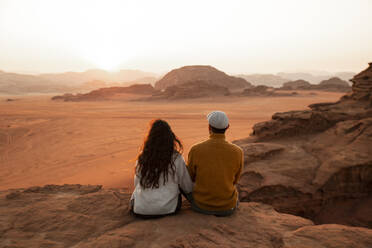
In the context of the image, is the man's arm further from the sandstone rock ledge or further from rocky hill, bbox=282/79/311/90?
rocky hill, bbox=282/79/311/90

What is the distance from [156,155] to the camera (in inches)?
95.6

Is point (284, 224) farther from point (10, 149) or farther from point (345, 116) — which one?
point (10, 149)

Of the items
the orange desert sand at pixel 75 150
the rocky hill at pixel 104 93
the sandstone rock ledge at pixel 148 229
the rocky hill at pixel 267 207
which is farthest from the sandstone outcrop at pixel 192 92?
the sandstone rock ledge at pixel 148 229

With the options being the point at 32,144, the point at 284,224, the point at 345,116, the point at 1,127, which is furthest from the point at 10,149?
the point at 345,116

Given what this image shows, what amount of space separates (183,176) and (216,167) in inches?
14.2

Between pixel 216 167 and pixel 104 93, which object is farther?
pixel 104 93

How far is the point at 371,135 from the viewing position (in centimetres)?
492

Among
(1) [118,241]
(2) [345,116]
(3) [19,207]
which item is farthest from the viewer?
(2) [345,116]

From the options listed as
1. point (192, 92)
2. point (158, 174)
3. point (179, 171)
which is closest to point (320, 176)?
point (179, 171)

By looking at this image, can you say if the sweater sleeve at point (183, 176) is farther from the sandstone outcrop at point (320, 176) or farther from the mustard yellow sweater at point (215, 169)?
the sandstone outcrop at point (320, 176)

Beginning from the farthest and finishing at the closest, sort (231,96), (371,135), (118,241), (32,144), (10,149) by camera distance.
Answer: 1. (231,96)
2. (32,144)
3. (10,149)
4. (371,135)
5. (118,241)

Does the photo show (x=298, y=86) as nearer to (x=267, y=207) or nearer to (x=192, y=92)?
(x=192, y=92)

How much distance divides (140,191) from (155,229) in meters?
0.41

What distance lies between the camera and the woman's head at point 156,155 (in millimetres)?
2434
